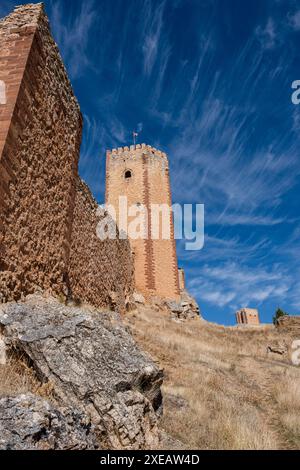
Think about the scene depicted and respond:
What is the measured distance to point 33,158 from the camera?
598 centimetres

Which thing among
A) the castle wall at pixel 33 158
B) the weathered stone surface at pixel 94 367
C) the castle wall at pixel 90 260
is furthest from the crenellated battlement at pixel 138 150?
the weathered stone surface at pixel 94 367

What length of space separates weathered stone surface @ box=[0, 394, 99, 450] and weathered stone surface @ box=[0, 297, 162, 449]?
0.98ft

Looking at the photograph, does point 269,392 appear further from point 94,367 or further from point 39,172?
point 39,172

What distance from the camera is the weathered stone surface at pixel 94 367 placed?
149 inches

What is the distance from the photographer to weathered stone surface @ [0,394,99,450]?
2791 millimetres

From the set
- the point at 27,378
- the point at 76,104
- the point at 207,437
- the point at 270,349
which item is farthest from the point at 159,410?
the point at 270,349

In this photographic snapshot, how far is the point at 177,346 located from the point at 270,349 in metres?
5.21

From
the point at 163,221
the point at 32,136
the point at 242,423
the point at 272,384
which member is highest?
the point at 163,221

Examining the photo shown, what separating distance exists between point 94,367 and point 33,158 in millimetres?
3538

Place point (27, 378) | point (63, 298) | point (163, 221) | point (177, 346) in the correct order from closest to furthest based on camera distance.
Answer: point (27, 378) → point (63, 298) → point (177, 346) → point (163, 221)

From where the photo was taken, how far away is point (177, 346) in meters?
11.8

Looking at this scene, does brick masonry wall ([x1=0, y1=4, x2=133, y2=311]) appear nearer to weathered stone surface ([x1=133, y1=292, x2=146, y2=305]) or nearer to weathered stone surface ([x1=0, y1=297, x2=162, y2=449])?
weathered stone surface ([x1=0, y1=297, x2=162, y2=449])

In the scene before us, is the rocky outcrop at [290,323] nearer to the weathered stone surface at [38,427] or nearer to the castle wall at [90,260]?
the castle wall at [90,260]

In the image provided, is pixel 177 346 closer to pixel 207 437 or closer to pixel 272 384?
pixel 272 384
